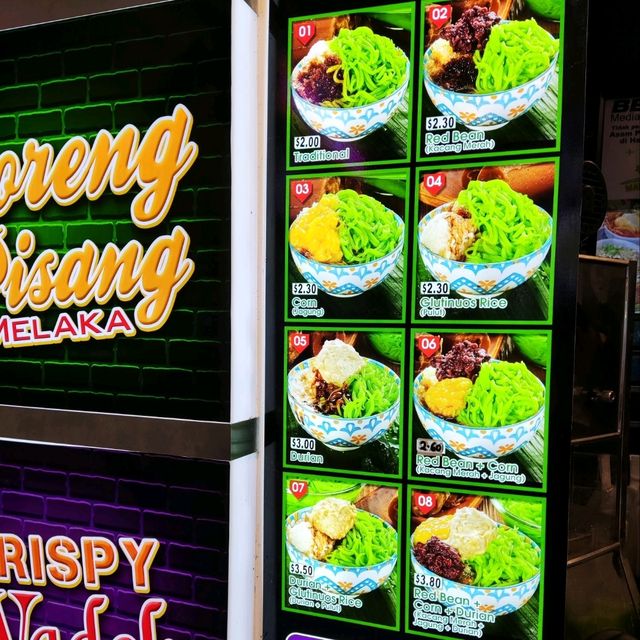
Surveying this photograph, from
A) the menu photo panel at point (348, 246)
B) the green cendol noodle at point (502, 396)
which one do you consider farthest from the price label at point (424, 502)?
the menu photo panel at point (348, 246)

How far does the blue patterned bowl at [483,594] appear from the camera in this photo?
165 cm

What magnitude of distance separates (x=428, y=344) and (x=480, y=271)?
0.25 m

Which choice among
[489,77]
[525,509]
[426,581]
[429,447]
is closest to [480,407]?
[429,447]

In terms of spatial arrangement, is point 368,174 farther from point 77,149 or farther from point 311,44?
point 77,149

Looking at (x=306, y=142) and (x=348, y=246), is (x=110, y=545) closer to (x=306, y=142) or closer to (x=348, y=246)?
(x=348, y=246)

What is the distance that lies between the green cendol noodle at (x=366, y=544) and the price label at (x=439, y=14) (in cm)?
144

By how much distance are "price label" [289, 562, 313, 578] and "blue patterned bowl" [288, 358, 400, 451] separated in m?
0.39

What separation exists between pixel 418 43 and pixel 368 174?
0.39m

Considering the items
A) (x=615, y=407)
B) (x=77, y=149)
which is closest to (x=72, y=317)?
(x=77, y=149)

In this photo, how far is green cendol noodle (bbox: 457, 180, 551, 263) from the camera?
5.32 feet

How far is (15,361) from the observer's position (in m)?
2.13

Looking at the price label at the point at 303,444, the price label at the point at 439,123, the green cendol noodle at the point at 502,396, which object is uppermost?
the price label at the point at 439,123

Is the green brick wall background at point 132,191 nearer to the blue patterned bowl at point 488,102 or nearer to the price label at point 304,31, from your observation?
the price label at point 304,31

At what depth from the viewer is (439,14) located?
1685 millimetres
